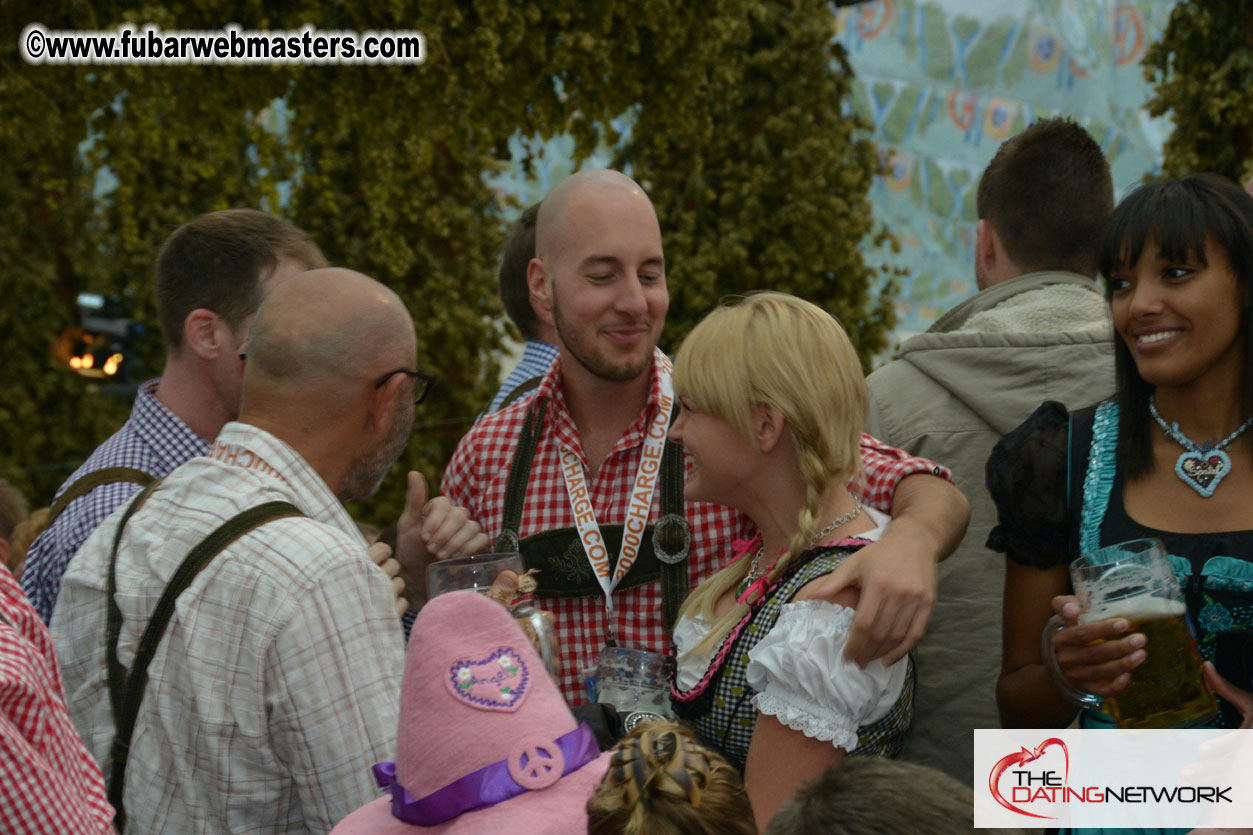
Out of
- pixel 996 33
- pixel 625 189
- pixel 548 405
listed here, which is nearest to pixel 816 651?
pixel 548 405

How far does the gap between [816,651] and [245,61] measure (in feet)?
23.7

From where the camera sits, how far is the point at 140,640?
2025 millimetres

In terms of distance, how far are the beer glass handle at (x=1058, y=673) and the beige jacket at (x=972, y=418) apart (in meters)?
0.81

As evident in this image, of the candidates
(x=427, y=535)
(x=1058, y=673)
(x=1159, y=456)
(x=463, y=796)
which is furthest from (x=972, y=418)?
(x=463, y=796)

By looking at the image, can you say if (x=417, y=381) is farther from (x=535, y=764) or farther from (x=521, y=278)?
(x=521, y=278)

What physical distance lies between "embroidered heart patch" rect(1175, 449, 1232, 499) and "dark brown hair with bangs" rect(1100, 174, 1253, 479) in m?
0.06

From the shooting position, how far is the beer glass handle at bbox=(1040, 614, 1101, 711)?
199 centimetres

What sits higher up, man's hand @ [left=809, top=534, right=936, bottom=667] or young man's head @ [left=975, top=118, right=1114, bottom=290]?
Answer: young man's head @ [left=975, top=118, right=1114, bottom=290]

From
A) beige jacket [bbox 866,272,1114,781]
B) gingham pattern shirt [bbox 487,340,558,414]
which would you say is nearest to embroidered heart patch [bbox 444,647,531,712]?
beige jacket [bbox 866,272,1114,781]

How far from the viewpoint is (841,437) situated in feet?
7.16

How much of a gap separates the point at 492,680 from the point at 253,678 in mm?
682

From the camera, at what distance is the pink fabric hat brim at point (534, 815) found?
1368mm

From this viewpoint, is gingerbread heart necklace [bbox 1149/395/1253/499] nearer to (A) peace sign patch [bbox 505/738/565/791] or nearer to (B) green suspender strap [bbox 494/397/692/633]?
(B) green suspender strap [bbox 494/397/692/633]

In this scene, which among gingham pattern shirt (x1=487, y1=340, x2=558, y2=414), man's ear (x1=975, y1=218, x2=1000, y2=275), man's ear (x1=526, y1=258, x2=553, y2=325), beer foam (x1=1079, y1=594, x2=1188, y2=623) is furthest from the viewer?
gingham pattern shirt (x1=487, y1=340, x2=558, y2=414)
